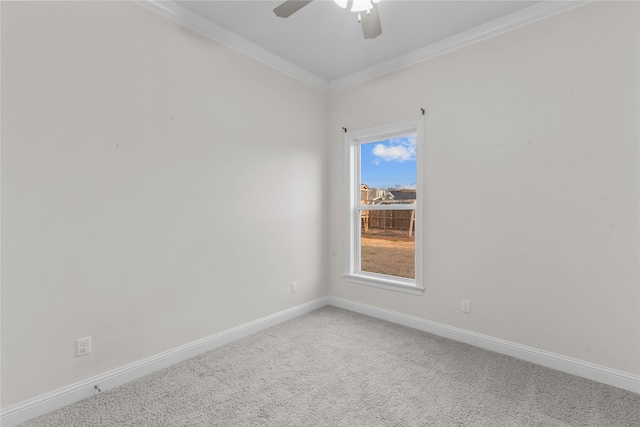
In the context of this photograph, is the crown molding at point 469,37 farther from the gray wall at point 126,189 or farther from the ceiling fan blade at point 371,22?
the ceiling fan blade at point 371,22

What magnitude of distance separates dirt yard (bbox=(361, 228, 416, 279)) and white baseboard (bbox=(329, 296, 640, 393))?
444 millimetres

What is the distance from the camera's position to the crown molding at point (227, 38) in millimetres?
2158

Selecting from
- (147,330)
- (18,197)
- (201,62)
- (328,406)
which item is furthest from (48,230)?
(328,406)

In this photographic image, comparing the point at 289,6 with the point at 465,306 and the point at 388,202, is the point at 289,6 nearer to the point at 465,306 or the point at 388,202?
the point at 388,202

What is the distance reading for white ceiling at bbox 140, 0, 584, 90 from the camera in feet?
7.23

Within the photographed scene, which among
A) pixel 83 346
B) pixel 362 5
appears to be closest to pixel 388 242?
pixel 362 5

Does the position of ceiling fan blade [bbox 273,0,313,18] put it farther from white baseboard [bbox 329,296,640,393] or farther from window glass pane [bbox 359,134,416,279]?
white baseboard [bbox 329,296,640,393]

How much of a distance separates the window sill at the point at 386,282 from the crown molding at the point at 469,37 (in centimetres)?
220

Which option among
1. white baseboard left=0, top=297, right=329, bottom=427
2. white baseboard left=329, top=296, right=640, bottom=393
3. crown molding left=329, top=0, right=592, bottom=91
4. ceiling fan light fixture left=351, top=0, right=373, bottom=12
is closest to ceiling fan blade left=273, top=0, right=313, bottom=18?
ceiling fan light fixture left=351, top=0, right=373, bottom=12

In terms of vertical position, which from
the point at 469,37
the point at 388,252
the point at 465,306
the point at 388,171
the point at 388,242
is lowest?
the point at 465,306

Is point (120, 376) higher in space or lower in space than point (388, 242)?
lower

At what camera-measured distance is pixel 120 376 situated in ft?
6.45

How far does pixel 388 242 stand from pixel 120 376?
2631 mm

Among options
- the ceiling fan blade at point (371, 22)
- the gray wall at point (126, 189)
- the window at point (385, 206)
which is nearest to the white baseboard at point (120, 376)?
the gray wall at point (126, 189)
